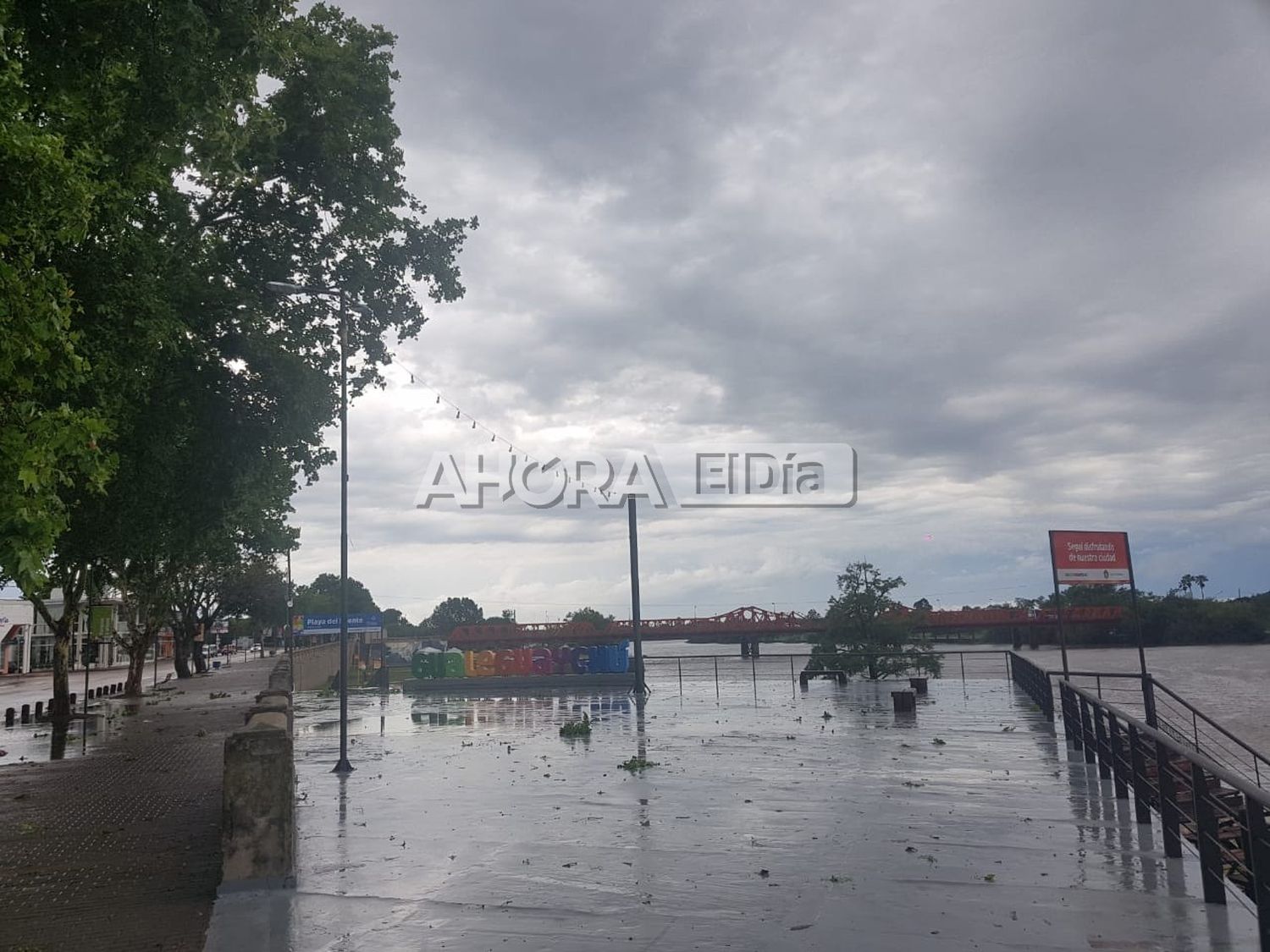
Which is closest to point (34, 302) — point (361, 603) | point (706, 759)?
point (706, 759)

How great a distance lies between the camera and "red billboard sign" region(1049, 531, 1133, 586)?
1977 cm

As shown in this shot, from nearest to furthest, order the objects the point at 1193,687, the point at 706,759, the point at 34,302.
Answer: the point at 34,302, the point at 706,759, the point at 1193,687

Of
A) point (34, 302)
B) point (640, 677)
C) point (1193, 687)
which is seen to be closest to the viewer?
point (34, 302)

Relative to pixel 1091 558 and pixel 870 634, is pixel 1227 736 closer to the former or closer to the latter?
pixel 1091 558

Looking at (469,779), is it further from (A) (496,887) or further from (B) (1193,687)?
(B) (1193,687)

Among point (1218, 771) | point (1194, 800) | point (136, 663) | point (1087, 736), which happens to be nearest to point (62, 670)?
point (136, 663)

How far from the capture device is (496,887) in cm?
852

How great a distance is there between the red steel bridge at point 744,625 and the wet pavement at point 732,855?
60.9 m

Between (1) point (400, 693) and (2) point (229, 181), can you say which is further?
(1) point (400, 693)

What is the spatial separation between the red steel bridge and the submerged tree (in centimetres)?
4203

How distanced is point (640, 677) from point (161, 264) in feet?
71.4

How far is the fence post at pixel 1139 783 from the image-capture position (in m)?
10.4

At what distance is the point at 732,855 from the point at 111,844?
7.46 m

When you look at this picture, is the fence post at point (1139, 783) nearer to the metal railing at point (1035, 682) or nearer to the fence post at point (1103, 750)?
the fence post at point (1103, 750)
